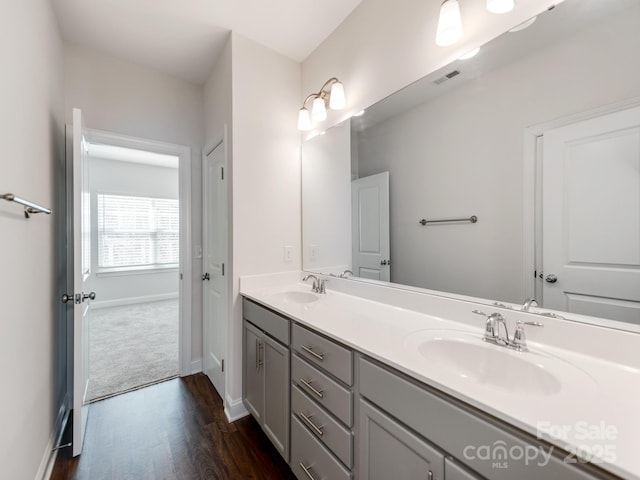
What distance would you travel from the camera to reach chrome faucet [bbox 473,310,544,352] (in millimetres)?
1006

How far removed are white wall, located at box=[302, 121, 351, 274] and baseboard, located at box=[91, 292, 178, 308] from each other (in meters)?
4.41

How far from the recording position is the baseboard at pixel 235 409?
1.95m

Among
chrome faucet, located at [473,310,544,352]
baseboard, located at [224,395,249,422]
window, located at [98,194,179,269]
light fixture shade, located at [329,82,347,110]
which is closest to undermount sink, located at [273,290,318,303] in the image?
baseboard, located at [224,395,249,422]

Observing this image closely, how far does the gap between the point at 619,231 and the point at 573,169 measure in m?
0.25

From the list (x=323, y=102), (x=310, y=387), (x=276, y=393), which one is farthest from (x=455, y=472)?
(x=323, y=102)

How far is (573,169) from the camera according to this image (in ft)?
3.27

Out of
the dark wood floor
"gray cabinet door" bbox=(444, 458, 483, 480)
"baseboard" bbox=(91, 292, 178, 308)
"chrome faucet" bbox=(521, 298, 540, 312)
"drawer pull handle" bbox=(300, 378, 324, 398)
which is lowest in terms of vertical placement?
the dark wood floor

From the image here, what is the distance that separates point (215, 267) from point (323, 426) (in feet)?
5.25

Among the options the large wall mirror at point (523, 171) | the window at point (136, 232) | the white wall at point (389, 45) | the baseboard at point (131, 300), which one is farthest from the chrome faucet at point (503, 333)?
the window at point (136, 232)

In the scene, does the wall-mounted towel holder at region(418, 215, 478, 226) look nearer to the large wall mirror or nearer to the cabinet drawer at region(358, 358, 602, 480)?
the large wall mirror

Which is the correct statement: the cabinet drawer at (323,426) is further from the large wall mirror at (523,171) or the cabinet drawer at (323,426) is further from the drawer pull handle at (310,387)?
the large wall mirror at (523,171)

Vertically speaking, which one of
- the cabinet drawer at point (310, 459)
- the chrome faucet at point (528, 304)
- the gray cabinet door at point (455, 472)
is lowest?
the cabinet drawer at point (310, 459)

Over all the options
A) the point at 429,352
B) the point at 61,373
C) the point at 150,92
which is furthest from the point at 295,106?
the point at 61,373

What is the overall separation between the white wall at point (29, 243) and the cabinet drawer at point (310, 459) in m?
1.10
